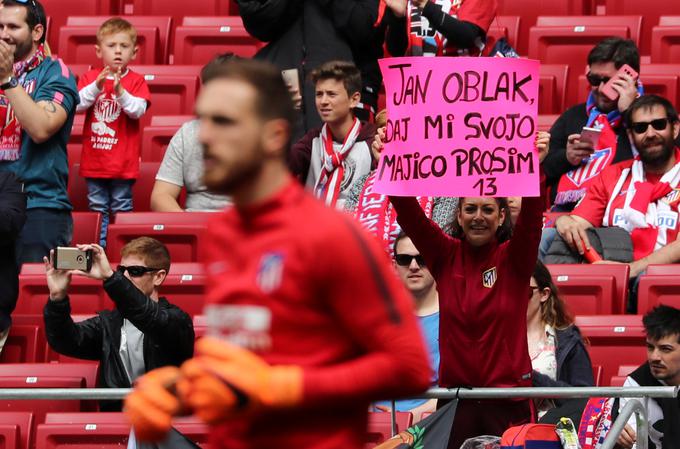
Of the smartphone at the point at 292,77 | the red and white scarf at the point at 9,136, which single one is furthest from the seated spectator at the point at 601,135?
the red and white scarf at the point at 9,136

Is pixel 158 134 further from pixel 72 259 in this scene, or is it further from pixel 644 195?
pixel 72 259

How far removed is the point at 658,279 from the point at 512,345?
177 cm

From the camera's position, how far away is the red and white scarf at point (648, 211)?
7305mm

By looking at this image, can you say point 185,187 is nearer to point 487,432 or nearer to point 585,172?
point 585,172

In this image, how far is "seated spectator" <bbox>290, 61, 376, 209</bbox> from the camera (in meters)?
7.12

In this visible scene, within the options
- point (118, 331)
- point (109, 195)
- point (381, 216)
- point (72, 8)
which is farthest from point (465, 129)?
point (72, 8)

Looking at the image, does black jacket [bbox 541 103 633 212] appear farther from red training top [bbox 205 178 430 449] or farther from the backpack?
red training top [bbox 205 178 430 449]

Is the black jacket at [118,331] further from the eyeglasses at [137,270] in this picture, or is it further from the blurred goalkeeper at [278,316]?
the blurred goalkeeper at [278,316]

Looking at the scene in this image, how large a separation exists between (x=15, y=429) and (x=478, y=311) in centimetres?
198

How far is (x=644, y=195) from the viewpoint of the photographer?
7.33 meters

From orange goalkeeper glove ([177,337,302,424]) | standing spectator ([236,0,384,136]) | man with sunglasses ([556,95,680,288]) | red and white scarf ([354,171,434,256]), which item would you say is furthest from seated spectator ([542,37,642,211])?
orange goalkeeper glove ([177,337,302,424])

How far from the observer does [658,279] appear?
686 centimetres

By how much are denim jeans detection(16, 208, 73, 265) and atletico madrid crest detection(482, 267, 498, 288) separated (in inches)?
109

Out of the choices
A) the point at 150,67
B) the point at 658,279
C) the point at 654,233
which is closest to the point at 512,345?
the point at 658,279
